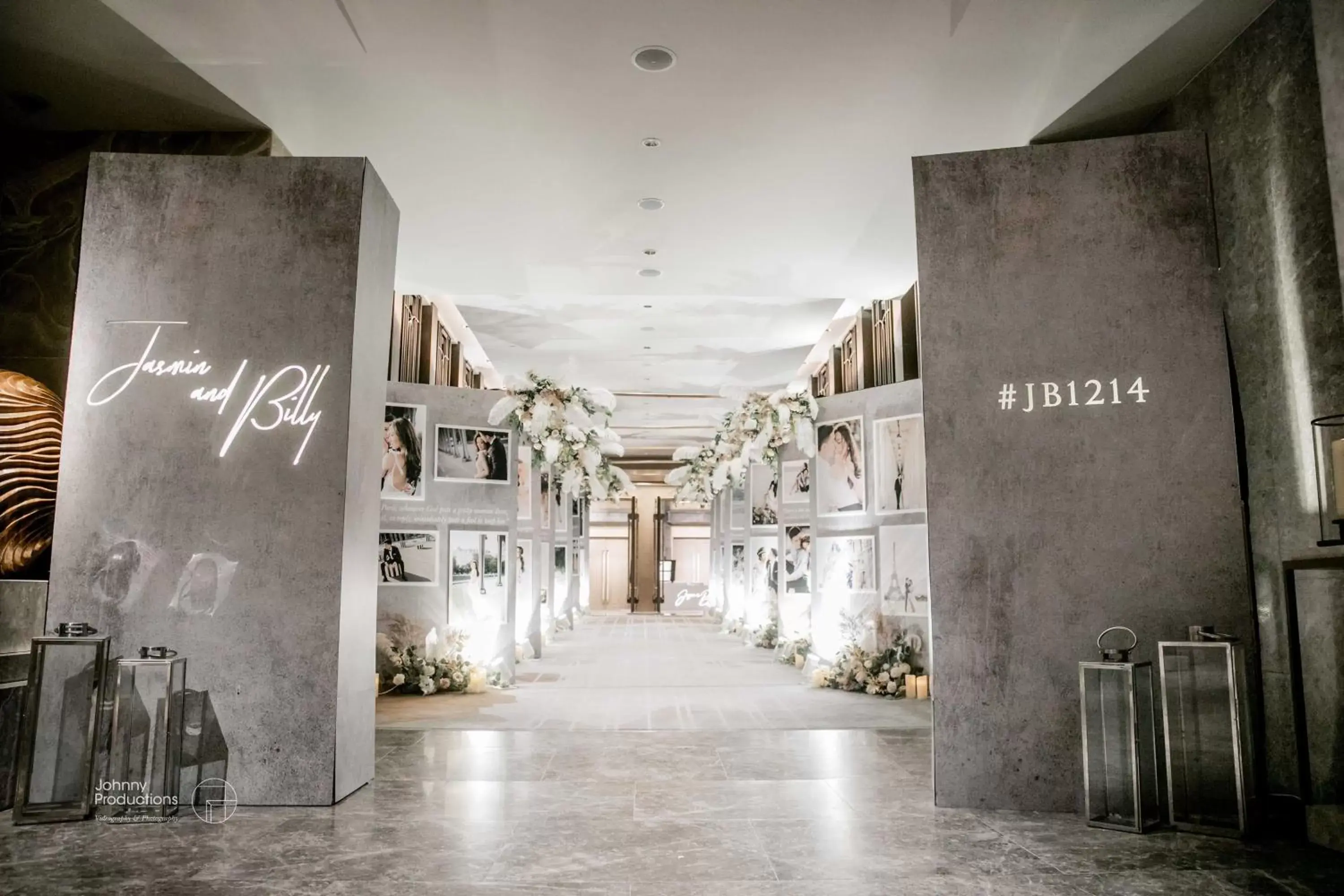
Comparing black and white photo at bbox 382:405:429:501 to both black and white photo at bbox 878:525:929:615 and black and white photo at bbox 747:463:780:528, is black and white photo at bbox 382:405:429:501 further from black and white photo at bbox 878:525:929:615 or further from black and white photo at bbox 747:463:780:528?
black and white photo at bbox 747:463:780:528

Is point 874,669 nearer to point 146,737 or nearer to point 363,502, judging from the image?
point 363,502

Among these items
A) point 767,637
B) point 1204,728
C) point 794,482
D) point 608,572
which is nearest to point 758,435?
point 794,482

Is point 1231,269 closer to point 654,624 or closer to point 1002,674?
point 1002,674

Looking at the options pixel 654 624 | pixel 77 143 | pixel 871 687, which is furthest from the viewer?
pixel 654 624

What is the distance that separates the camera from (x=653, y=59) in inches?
180

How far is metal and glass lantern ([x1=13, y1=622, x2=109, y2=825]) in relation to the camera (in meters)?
3.88

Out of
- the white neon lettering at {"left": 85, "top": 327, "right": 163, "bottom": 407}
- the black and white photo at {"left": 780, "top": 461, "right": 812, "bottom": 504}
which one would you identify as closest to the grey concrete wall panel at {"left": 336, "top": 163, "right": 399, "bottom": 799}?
the white neon lettering at {"left": 85, "top": 327, "right": 163, "bottom": 407}

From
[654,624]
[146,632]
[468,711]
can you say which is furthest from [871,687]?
[654,624]

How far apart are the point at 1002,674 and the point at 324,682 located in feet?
10.8

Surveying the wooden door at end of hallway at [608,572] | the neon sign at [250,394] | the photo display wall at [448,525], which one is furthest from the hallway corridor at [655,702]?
the wooden door at end of hallway at [608,572]

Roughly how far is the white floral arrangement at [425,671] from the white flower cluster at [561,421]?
7.35ft

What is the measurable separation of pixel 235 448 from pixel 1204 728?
4787mm

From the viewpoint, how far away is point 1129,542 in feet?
13.6

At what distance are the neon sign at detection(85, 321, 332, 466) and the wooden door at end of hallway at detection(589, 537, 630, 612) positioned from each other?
64.7 ft
